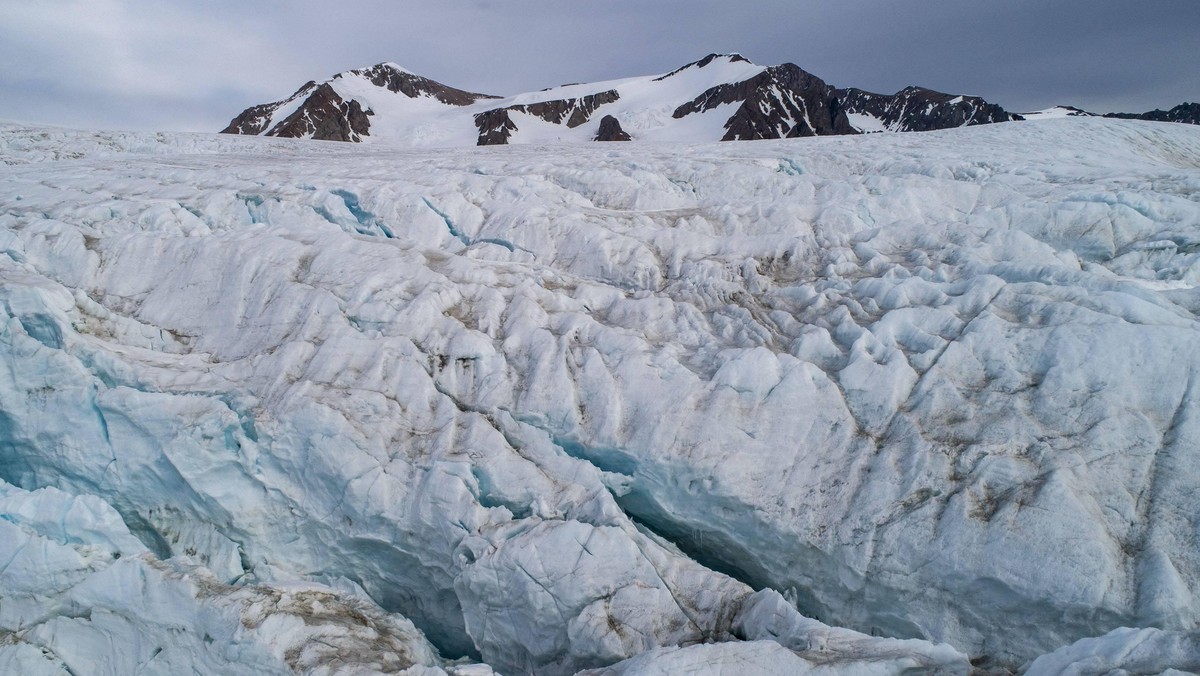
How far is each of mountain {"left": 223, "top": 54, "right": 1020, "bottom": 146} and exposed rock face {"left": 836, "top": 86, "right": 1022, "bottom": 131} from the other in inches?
94.4

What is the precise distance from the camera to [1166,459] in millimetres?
6793

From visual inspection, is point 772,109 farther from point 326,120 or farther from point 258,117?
point 258,117

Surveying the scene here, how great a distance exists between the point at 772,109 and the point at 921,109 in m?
45.1

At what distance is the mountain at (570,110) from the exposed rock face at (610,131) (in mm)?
154

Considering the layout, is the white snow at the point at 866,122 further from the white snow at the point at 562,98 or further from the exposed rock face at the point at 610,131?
the exposed rock face at the point at 610,131

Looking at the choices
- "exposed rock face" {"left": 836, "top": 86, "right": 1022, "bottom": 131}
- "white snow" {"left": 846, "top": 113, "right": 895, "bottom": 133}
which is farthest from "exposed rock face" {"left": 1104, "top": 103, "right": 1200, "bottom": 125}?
"white snow" {"left": 846, "top": 113, "right": 895, "bottom": 133}

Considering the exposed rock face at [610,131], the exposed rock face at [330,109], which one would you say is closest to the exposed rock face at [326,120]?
the exposed rock face at [330,109]

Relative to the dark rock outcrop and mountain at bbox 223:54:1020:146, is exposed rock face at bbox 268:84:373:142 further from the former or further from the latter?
the dark rock outcrop

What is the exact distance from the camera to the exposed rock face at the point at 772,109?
266 feet

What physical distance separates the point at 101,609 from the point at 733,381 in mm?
8468

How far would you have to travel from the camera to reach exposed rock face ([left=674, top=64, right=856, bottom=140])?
81.1 metres

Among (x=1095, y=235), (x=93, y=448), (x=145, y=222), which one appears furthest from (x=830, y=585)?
(x=145, y=222)

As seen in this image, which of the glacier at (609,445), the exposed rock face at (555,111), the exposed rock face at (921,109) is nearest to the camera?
the glacier at (609,445)

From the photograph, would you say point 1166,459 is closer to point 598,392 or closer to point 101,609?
point 598,392
